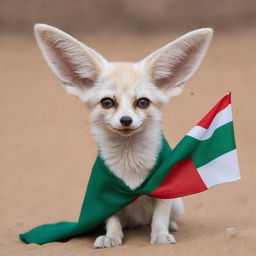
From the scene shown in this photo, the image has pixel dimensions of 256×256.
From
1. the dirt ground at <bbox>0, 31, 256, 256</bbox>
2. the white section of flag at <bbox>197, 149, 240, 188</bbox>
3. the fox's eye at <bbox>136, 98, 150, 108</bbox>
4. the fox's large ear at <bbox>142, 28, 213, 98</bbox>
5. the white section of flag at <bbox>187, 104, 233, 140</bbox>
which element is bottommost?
the dirt ground at <bbox>0, 31, 256, 256</bbox>

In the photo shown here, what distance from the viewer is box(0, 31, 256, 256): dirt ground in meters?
3.75

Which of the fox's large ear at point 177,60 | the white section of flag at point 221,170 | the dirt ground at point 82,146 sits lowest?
the dirt ground at point 82,146

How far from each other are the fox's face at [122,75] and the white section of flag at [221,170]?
1.47ft

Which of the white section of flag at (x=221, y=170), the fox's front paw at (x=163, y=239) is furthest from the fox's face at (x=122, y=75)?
the fox's front paw at (x=163, y=239)

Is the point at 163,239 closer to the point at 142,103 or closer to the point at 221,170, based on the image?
the point at 221,170

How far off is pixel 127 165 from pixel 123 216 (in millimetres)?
432

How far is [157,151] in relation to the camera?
3.85 metres

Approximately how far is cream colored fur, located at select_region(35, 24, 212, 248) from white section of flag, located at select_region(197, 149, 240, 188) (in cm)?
33

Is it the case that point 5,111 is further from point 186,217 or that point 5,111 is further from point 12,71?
point 186,217

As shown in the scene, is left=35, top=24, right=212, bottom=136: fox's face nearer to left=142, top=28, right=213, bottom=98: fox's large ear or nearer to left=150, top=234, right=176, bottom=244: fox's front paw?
left=142, top=28, right=213, bottom=98: fox's large ear

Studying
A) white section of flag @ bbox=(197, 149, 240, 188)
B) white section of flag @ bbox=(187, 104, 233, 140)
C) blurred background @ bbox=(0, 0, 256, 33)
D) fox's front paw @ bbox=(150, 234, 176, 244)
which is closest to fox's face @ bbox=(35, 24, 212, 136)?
white section of flag @ bbox=(187, 104, 233, 140)

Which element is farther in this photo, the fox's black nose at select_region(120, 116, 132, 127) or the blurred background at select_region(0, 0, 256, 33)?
the blurred background at select_region(0, 0, 256, 33)

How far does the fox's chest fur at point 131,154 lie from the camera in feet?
12.4

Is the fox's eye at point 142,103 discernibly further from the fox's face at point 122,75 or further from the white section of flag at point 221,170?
the white section of flag at point 221,170
